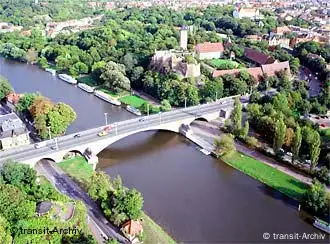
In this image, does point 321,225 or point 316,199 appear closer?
point 321,225

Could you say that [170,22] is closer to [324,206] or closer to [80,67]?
[80,67]

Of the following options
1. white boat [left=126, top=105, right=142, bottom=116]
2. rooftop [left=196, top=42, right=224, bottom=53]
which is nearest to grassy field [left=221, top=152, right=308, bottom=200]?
white boat [left=126, top=105, right=142, bottom=116]

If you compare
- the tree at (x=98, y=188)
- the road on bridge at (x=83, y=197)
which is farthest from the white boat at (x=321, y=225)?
the tree at (x=98, y=188)

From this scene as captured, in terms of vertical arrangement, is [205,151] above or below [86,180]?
below

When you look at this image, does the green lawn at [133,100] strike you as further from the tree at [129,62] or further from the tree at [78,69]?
the tree at [78,69]

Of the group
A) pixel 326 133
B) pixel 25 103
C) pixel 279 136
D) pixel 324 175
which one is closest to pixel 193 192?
pixel 279 136

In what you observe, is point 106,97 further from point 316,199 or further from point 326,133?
point 316,199
